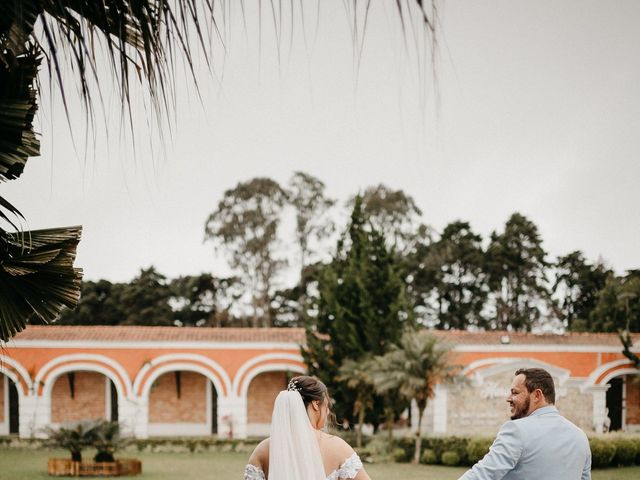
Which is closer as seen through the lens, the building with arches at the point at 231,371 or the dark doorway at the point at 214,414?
the building with arches at the point at 231,371

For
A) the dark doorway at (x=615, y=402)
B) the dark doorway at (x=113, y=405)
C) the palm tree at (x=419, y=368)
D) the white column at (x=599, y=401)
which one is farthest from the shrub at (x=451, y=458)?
the dark doorway at (x=113, y=405)

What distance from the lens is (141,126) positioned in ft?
5.82

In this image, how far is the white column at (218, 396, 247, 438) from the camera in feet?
90.0

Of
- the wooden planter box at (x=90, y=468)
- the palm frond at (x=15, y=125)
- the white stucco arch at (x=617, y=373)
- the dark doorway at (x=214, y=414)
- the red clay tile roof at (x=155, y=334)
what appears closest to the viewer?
the palm frond at (x=15, y=125)

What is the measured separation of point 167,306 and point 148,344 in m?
14.1

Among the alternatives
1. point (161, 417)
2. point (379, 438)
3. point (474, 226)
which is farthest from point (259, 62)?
point (474, 226)

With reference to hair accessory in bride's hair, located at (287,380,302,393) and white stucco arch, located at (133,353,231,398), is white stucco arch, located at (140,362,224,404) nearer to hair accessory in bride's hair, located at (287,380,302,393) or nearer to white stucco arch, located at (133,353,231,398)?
white stucco arch, located at (133,353,231,398)

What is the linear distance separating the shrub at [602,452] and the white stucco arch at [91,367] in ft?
49.9

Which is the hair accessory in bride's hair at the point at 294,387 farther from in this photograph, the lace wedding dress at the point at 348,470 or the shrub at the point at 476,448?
the shrub at the point at 476,448

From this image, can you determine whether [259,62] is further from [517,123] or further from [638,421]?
[638,421]

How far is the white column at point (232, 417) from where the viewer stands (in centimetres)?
2742

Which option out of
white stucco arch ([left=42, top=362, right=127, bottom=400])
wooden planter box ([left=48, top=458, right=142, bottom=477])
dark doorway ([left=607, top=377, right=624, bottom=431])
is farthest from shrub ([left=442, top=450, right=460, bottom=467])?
white stucco arch ([left=42, top=362, right=127, bottom=400])

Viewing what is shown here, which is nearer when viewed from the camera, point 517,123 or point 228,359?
point 517,123

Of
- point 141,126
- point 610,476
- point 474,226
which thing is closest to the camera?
point 141,126
